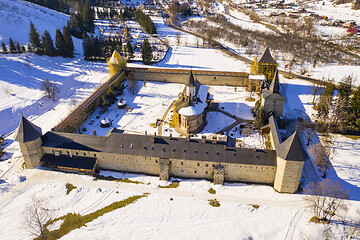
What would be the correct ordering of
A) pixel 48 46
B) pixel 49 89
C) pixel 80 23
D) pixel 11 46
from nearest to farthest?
1. pixel 49 89
2. pixel 11 46
3. pixel 48 46
4. pixel 80 23

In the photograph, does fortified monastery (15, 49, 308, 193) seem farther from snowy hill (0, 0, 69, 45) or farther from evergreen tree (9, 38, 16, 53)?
snowy hill (0, 0, 69, 45)

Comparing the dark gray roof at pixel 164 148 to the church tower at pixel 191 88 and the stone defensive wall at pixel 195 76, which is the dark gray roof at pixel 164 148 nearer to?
the church tower at pixel 191 88

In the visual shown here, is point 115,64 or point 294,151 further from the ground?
point 115,64

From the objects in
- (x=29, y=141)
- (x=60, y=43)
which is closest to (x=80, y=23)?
(x=60, y=43)

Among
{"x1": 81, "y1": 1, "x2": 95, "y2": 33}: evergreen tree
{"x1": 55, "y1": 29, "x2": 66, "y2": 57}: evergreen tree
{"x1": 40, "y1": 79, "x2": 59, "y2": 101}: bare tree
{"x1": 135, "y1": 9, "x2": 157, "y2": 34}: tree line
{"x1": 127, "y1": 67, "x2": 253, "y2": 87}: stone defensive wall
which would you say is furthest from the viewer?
{"x1": 135, "y1": 9, "x2": 157, "y2": 34}: tree line

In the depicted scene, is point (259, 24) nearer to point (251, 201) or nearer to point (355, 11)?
point (355, 11)

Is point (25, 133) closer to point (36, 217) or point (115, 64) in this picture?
point (36, 217)

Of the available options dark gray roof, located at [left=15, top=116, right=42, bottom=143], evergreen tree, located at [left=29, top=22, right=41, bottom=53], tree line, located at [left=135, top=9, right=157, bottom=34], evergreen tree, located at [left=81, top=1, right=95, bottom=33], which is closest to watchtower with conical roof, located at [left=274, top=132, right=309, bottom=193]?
dark gray roof, located at [left=15, top=116, right=42, bottom=143]
